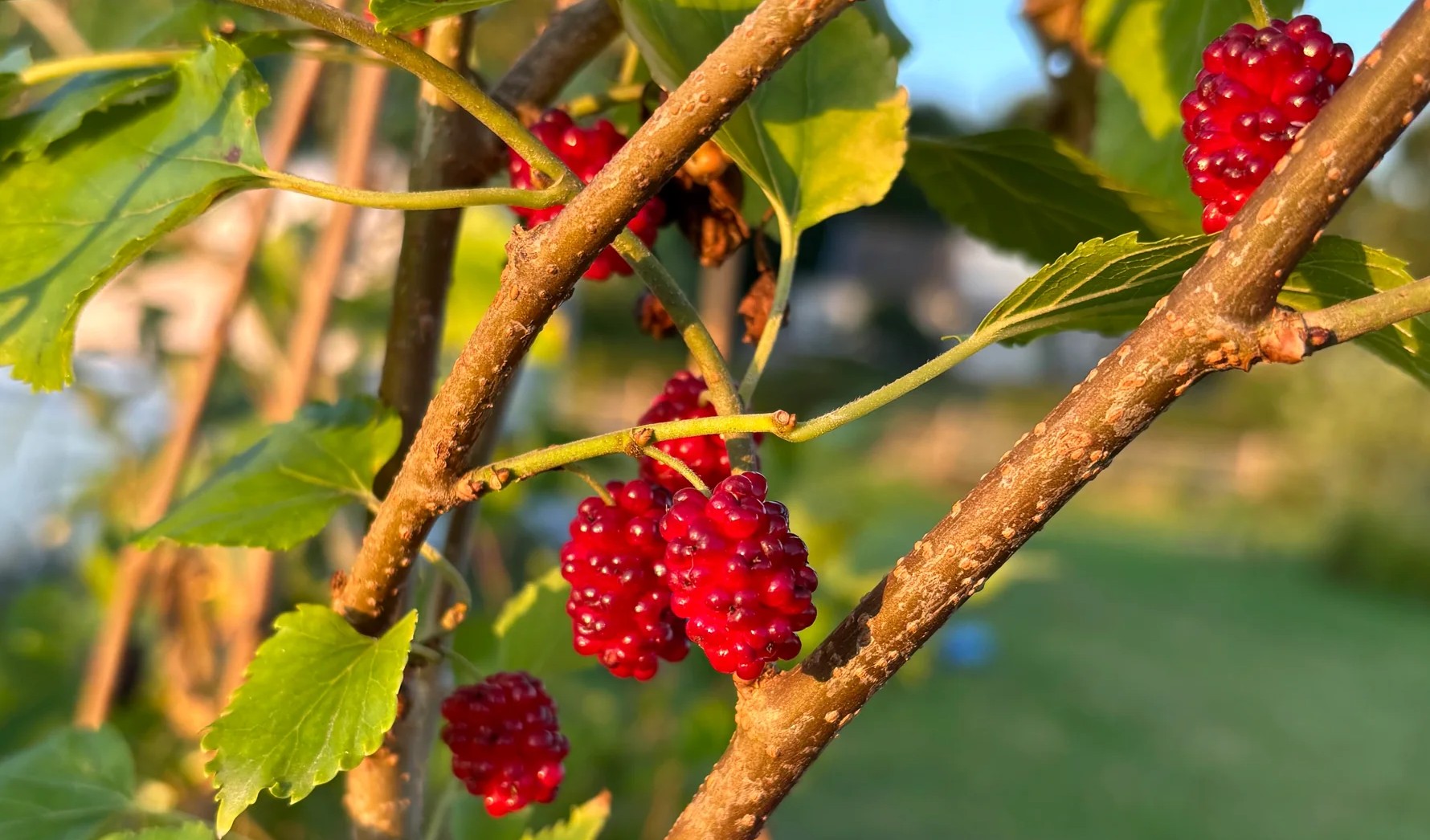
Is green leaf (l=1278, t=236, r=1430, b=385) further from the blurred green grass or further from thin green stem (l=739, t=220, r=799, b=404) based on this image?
the blurred green grass

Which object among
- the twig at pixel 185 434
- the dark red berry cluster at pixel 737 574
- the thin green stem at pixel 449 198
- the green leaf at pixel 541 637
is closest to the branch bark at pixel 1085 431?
the dark red berry cluster at pixel 737 574

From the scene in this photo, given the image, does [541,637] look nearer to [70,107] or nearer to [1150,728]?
[70,107]

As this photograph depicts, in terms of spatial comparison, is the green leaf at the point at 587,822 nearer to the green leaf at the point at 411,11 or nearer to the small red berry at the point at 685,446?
the small red berry at the point at 685,446

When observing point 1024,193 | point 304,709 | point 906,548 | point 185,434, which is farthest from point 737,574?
point 906,548

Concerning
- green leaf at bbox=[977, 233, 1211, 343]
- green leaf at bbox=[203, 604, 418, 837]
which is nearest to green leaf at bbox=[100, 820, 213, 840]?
green leaf at bbox=[203, 604, 418, 837]

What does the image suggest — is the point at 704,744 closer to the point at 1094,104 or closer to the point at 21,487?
the point at 1094,104

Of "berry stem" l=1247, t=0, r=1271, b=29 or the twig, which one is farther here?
the twig
